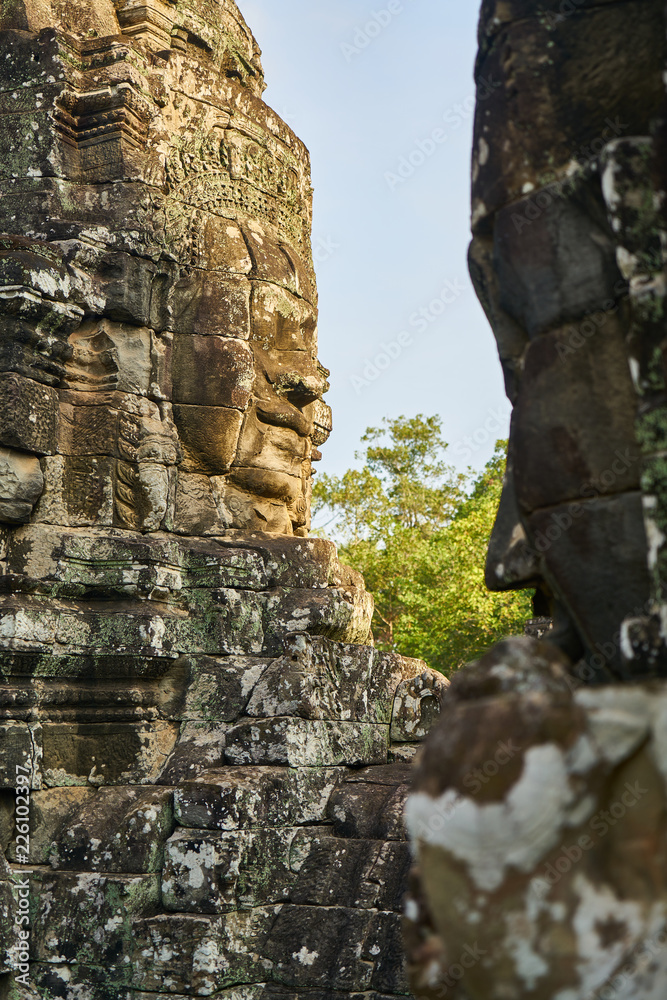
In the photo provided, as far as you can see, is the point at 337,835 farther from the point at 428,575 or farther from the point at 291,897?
the point at 428,575

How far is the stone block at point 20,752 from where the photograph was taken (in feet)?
16.5

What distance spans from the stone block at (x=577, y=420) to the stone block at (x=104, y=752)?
3442 mm

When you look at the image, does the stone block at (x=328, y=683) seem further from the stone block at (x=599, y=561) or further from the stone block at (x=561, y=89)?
the stone block at (x=561, y=89)

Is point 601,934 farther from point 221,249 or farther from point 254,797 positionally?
point 221,249

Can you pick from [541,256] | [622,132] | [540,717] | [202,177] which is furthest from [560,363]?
[202,177]

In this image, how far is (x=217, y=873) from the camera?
4.57 meters

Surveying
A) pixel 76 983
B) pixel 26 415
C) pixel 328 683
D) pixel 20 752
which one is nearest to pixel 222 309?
pixel 26 415

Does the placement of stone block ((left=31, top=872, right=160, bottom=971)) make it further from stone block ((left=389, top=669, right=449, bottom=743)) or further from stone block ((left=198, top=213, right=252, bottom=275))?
stone block ((left=198, top=213, right=252, bottom=275))

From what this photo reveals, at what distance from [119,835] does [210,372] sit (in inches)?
110

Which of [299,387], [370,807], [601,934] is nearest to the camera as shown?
[601,934]

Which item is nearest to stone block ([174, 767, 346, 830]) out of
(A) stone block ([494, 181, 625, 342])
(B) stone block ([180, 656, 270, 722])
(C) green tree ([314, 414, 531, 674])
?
(B) stone block ([180, 656, 270, 722])

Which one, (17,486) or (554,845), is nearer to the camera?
(554,845)

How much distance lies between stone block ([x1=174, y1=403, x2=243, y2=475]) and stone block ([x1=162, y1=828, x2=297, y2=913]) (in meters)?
2.36

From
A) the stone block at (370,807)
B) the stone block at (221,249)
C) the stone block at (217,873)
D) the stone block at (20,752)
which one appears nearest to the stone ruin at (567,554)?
the stone block at (370,807)
